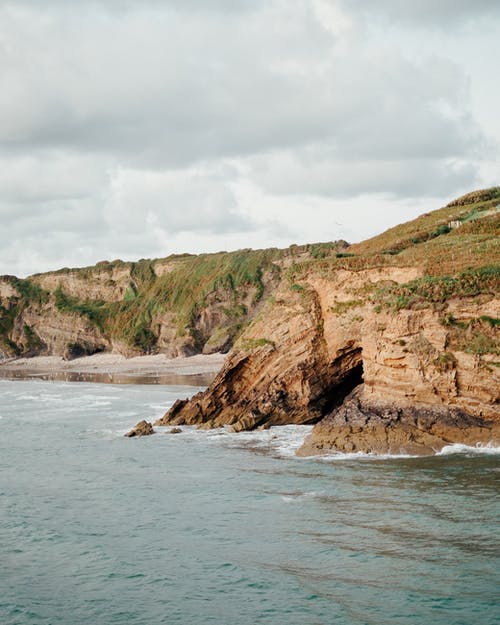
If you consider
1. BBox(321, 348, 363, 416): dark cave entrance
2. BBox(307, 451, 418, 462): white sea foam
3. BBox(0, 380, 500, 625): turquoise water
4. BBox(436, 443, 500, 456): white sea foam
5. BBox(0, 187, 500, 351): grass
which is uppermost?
BBox(0, 187, 500, 351): grass

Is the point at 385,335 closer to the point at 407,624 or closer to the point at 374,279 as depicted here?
the point at 374,279

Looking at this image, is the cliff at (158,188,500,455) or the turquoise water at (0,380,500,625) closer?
the turquoise water at (0,380,500,625)

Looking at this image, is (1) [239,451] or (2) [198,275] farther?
(2) [198,275]

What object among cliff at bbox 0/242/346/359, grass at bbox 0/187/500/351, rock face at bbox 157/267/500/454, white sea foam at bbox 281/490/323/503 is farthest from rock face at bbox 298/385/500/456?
cliff at bbox 0/242/346/359

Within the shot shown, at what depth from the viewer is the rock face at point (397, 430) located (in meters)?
23.5

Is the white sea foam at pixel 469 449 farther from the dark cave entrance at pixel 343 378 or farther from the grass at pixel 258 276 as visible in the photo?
the dark cave entrance at pixel 343 378

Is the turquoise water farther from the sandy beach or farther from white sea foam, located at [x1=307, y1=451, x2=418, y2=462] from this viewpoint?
the sandy beach

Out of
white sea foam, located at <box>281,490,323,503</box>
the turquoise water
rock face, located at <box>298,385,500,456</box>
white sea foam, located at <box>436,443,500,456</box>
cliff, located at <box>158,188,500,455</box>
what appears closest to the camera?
the turquoise water

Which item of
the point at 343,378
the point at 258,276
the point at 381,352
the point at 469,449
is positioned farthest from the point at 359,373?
the point at 258,276

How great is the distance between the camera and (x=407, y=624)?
39.0 feet

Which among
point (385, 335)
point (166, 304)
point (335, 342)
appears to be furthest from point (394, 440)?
point (166, 304)

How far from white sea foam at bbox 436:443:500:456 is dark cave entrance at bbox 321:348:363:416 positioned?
6.75 meters

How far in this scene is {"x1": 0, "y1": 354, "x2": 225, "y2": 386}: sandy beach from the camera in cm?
6341

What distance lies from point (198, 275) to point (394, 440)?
6947 centimetres
